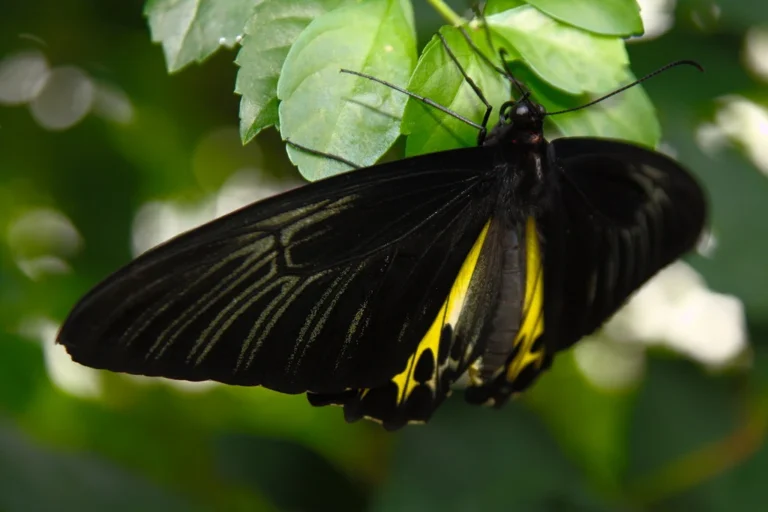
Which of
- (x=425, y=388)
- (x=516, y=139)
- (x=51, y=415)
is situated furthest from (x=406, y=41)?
(x=51, y=415)

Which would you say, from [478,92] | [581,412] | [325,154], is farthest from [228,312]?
[581,412]

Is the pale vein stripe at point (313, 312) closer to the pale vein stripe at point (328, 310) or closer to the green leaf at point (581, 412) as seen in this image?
the pale vein stripe at point (328, 310)

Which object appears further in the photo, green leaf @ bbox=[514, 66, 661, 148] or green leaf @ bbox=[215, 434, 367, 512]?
green leaf @ bbox=[215, 434, 367, 512]

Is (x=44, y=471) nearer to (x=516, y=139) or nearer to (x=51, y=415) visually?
(x=51, y=415)

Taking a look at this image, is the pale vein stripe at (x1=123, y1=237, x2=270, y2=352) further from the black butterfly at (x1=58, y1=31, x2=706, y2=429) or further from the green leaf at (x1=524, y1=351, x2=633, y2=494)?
the green leaf at (x1=524, y1=351, x2=633, y2=494)

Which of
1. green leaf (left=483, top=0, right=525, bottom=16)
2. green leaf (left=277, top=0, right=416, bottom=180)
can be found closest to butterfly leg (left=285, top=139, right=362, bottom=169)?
green leaf (left=277, top=0, right=416, bottom=180)

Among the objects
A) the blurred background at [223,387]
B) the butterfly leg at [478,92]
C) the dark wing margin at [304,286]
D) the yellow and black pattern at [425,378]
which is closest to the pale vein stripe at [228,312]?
the dark wing margin at [304,286]
